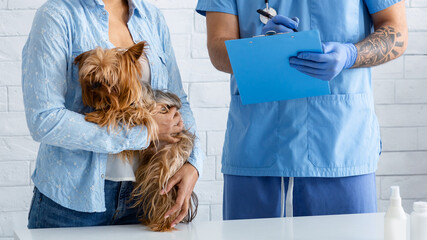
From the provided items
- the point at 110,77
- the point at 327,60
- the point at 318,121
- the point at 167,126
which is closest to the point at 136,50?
the point at 110,77

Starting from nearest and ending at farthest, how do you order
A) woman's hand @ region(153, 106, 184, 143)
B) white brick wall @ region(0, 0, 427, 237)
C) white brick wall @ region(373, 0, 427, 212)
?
woman's hand @ region(153, 106, 184, 143) → white brick wall @ region(0, 0, 427, 237) → white brick wall @ region(373, 0, 427, 212)

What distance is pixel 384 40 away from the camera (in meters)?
1.60

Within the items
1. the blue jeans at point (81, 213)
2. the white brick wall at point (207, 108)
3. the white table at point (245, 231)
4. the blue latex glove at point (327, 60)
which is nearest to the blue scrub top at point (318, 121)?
the blue latex glove at point (327, 60)

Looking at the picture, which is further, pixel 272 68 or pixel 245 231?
pixel 272 68

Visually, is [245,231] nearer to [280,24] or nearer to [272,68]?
[272,68]

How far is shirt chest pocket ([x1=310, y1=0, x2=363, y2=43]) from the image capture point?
1623mm

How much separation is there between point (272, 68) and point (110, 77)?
45cm

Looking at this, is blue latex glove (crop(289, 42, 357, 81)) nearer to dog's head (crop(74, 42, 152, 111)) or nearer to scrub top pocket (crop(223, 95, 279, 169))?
scrub top pocket (crop(223, 95, 279, 169))

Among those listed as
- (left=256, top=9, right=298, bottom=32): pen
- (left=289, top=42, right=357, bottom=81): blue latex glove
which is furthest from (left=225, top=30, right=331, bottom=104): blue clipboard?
(left=256, top=9, right=298, bottom=32): pen

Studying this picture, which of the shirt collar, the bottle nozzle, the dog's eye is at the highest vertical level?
the shirt collar

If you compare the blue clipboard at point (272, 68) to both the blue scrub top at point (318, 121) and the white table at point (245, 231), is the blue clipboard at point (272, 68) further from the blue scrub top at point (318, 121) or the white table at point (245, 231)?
the white table at point (245, 231)

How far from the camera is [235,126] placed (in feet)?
5.61

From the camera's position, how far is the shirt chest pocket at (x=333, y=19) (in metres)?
1.62

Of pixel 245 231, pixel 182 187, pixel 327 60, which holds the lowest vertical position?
pixel 245 231
